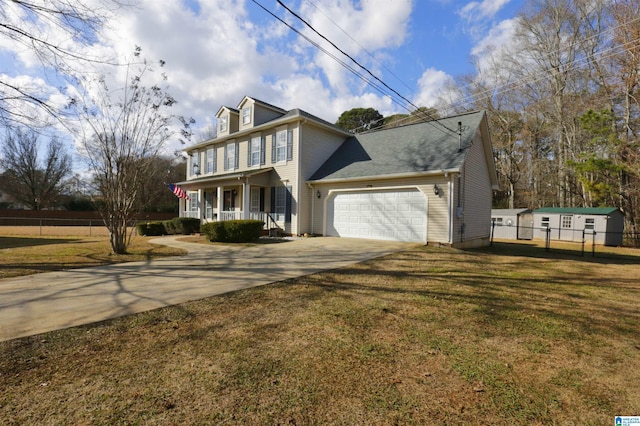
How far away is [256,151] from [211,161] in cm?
495

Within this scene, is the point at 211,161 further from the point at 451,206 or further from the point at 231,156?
the point at 451,206

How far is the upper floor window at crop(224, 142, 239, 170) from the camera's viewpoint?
19.3 m

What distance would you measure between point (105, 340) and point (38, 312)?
63.5 inches

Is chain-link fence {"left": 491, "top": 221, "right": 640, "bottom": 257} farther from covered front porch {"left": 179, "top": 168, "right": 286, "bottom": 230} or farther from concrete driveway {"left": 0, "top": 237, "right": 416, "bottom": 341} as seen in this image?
concrete driveway {"left": 0, "top": 237, "right": 416, "bottom": 341}

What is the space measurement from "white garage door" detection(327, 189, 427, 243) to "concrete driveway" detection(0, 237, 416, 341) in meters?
3.06

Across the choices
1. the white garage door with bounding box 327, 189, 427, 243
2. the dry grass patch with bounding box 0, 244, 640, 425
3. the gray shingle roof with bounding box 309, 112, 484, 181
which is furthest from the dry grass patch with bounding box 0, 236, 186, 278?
the gray shingle roof with bounding box 309, 112, 484, 181

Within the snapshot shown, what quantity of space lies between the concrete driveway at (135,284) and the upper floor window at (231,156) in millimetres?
10369

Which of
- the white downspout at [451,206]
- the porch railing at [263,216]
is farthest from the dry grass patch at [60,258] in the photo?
the white downspout at [451,206]

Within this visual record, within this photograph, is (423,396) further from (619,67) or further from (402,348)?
(619,67)

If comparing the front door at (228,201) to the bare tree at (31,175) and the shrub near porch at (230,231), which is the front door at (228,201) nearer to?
the shrub near porch at (230,231)

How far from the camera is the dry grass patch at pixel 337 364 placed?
89.2 inches

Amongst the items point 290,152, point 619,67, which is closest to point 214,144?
point 290,152

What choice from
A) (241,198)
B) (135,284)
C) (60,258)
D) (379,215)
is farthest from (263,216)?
(135,284)

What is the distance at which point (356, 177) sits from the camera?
1376cm
